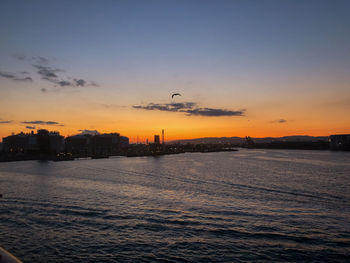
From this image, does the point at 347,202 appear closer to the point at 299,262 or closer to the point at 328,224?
the point at 328,224

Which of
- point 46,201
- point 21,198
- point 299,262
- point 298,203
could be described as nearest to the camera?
point 299,262

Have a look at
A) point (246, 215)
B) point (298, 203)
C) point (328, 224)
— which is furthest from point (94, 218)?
point (298, 203)

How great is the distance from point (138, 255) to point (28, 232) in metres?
9.76

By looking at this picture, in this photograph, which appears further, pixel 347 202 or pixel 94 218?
pixel 347 202

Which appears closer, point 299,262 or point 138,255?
point 299,262

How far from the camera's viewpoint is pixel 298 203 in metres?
26.5

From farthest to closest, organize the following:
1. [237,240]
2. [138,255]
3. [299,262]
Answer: [237,240], [138,255], [299,262]

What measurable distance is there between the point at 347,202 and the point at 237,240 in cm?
1843

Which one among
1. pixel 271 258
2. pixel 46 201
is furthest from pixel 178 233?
pixel 46 201

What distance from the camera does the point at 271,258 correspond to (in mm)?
13875

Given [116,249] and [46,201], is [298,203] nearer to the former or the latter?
[116,249]

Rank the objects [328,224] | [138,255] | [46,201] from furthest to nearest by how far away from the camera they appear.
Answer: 1. [46,201]
2. [328,224]
3. [138,255]

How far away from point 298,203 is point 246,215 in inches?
331

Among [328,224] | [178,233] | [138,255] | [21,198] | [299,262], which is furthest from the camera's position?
[21,198]
